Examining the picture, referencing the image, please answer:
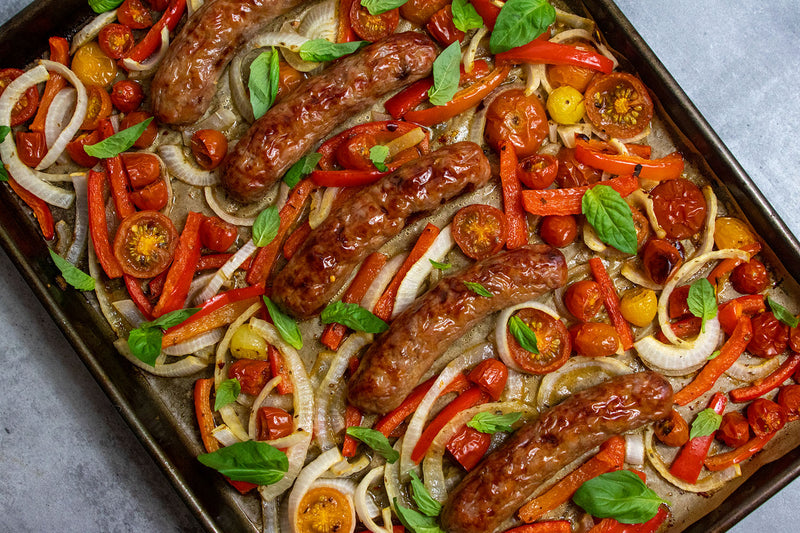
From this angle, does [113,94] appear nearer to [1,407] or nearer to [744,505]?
[1,407]

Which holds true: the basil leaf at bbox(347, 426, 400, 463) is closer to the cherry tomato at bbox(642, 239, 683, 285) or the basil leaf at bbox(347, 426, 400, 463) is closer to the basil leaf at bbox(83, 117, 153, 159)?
the cherry tomato at bbox(642, 239, 683, 285)

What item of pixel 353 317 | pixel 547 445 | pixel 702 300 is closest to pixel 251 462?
pixel 353 317

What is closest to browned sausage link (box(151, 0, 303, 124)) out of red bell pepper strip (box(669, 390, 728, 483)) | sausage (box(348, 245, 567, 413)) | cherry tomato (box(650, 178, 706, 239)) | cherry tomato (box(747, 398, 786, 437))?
sausage (box(348, 245, 567, 413))

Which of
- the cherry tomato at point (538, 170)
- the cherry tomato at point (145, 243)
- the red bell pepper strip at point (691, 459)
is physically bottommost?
the red bell pepper strip at point (691, 459)

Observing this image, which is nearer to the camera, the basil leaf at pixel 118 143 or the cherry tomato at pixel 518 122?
the basil leaf at pixel 118 143

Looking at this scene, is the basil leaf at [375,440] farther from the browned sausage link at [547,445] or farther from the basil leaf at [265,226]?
the basil leaf at [265,226]

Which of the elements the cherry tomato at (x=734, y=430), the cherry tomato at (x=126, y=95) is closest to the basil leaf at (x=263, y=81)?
the cherry tomato at (x=126, y=95)

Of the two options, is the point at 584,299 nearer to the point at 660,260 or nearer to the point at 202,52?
the point at 660,260
